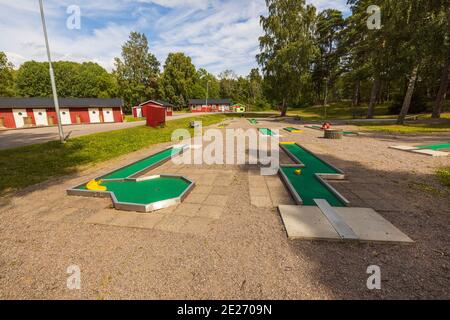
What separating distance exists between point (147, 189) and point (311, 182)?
489cm

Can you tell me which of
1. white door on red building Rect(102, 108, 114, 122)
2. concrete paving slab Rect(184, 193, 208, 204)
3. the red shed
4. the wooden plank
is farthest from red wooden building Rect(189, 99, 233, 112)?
the wooden plank

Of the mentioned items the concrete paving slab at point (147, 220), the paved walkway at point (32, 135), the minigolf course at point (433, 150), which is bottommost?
the concrete paving slab at point (147, 220)

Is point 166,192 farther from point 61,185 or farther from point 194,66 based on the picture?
point 194,66

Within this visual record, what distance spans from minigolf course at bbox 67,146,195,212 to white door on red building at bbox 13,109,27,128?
27162mm

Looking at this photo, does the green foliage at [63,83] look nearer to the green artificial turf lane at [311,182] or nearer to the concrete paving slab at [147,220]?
the green artificial turf lane at [311,182]

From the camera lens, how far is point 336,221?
3961 millimetres

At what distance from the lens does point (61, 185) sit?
6488 millimetres

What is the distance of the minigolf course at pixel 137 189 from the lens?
477cm

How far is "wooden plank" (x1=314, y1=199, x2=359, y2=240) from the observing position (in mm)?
3517

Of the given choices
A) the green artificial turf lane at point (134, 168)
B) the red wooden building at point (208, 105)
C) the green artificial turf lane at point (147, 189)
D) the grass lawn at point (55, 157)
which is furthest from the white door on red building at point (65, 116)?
the red wooden building at point (208, 105)

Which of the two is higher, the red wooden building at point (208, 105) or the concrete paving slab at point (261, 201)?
the red wooden building at point (208, 105)

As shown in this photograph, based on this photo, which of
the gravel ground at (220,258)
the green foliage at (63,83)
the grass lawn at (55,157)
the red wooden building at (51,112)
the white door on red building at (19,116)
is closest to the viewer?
the gravel ground at (220,258)
